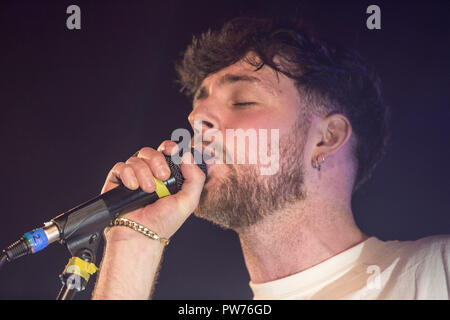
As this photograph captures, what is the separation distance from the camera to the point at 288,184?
1533mm

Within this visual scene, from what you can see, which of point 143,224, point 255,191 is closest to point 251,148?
point 255,191

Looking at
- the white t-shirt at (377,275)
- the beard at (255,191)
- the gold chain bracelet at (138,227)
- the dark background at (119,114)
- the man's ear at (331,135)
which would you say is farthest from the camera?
the dark background at (119,114)

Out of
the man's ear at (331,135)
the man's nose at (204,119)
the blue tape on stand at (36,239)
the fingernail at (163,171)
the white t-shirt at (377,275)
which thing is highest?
the man's nose at (204,119)

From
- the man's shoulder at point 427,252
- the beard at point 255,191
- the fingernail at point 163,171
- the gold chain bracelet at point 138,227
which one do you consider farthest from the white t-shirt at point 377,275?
the fingernail at point 163,171

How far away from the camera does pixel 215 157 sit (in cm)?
149

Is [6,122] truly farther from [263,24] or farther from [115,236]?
[263,24]

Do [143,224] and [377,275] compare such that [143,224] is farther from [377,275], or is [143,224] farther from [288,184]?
[377,275]

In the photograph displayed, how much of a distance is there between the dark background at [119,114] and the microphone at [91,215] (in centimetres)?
85

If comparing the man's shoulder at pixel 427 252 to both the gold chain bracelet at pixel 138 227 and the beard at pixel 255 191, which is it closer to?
the beard at pixel 255 191

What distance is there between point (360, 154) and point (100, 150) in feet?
4.21

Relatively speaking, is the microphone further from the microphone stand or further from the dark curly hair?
the dark curly hair

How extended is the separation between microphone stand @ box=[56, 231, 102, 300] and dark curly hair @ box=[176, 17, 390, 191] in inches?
37.4

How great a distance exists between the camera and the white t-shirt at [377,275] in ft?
4.04

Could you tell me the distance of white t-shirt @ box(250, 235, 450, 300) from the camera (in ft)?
4.04
